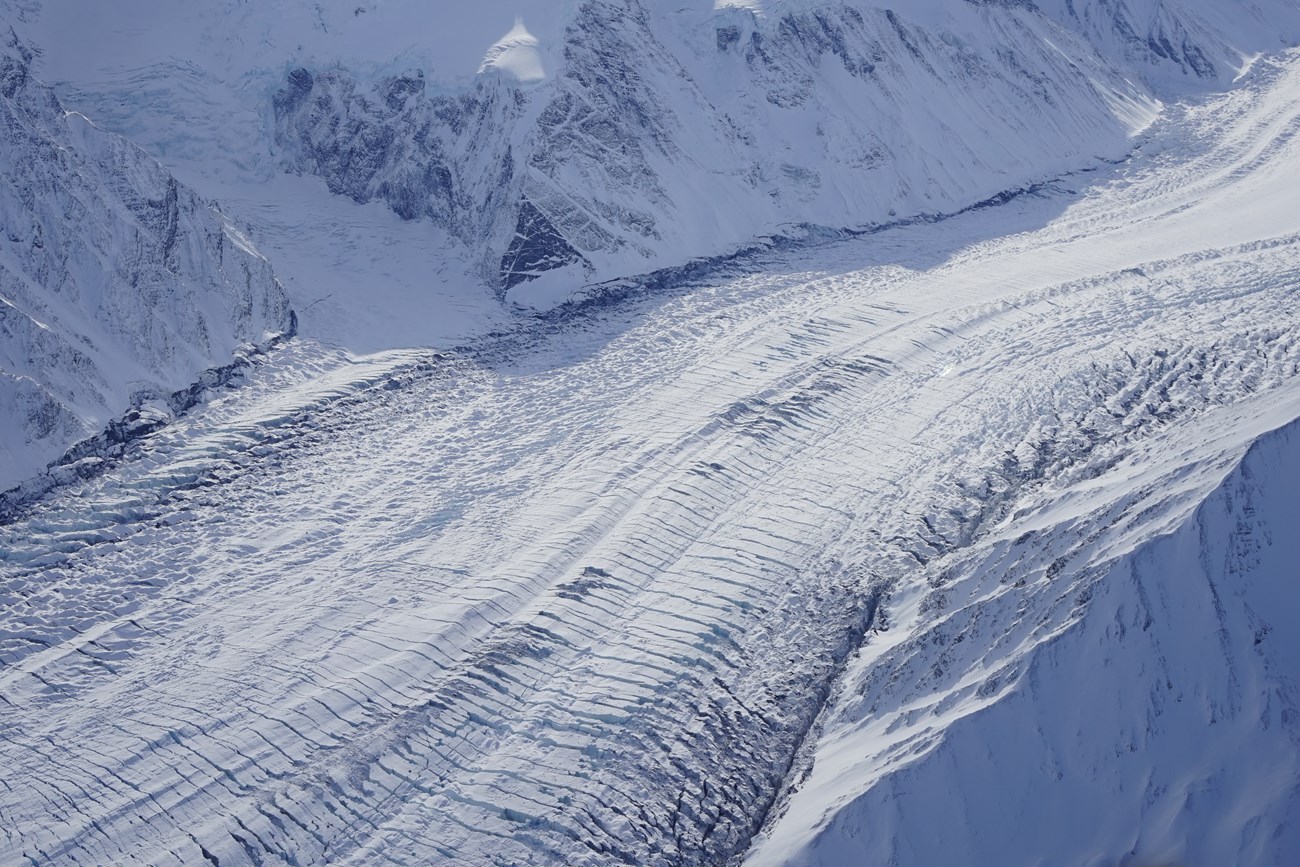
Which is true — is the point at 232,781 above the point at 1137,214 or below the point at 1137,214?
below

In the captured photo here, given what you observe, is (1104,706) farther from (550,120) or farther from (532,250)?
(550,120)

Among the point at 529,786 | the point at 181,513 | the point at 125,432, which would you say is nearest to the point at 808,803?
the point at 529,786

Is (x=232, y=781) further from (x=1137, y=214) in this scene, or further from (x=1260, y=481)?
(x=1137, y=214)

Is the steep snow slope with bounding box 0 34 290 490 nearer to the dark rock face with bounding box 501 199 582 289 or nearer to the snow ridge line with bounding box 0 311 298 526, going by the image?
the snow ridge line with bounding box 0 311 298 526

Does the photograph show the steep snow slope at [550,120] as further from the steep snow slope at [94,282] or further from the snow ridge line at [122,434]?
the snow ridge line at [122,434]

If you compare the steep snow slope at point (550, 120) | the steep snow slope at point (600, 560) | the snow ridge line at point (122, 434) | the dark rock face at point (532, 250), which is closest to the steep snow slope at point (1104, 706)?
the steep snow slope at point (600, 560)

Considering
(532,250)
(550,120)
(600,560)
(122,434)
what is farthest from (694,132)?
(122,434)
